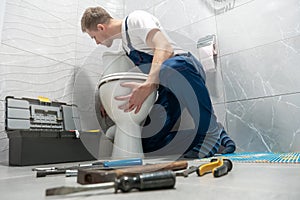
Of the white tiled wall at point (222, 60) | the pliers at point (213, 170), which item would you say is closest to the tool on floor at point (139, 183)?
the pliers at point (213, 170)

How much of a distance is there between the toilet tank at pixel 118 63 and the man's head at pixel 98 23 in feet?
0.45

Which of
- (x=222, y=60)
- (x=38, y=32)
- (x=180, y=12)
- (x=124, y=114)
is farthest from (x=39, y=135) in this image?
(x=180, y=12)

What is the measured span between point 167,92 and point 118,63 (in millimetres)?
479

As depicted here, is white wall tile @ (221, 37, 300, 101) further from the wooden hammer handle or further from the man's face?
the wooden hammer handle

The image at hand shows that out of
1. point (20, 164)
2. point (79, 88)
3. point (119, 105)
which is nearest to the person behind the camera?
point (20, 164)

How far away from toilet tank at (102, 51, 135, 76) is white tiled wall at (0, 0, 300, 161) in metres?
0.22

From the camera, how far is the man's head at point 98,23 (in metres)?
1.56

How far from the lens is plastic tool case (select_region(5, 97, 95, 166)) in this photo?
111 centimetres

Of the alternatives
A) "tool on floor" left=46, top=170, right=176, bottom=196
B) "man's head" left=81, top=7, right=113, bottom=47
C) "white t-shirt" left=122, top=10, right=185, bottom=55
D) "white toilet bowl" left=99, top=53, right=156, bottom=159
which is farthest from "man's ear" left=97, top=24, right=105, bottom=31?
"tool on floor" left=46, top=170, right=176, bottom=196

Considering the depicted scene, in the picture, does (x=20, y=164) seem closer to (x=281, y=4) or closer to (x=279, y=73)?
(x=279, y=73)

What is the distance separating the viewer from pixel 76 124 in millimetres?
1491

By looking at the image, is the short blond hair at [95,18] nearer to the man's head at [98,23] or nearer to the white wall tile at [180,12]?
the man's head at [98,23]

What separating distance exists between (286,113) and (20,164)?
4.62 feet

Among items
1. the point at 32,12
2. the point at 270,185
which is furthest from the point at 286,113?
the point at 32,12
